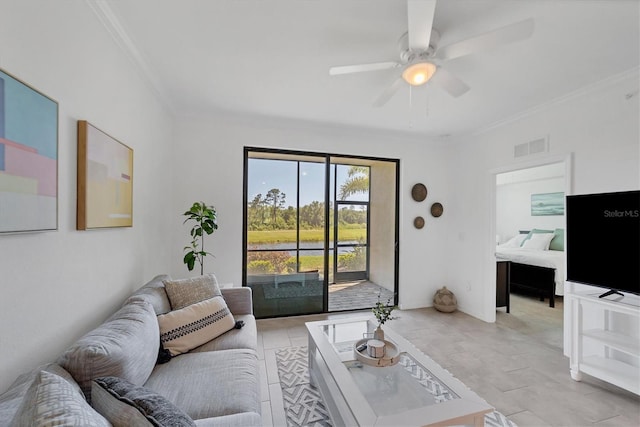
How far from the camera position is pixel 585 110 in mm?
2672

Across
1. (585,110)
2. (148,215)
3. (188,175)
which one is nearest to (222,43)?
(148,215)

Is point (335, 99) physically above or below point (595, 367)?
above

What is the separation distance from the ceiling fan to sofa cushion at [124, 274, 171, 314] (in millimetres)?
2002

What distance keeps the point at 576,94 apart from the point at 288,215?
11.2 ft

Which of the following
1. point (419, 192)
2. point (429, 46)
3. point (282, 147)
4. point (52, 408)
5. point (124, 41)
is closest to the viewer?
point (52, 408)

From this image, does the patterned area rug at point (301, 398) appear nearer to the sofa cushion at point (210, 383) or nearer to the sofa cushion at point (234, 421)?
the sofa cushion at point (210, 383)

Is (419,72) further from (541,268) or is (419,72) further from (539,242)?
(539,242)

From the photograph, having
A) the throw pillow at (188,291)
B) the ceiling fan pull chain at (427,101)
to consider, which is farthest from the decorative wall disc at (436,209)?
the throw pillow at (188,291)

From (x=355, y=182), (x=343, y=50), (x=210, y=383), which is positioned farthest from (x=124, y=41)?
(x=355, y=182)

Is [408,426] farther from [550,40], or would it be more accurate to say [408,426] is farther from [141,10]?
[141,10]

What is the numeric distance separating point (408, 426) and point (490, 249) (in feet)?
10.4

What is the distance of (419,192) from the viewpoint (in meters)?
4.28

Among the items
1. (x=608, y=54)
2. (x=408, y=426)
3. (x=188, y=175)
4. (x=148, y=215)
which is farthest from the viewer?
(x=188, y=175)

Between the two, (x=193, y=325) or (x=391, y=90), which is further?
(x=391, y=90)
